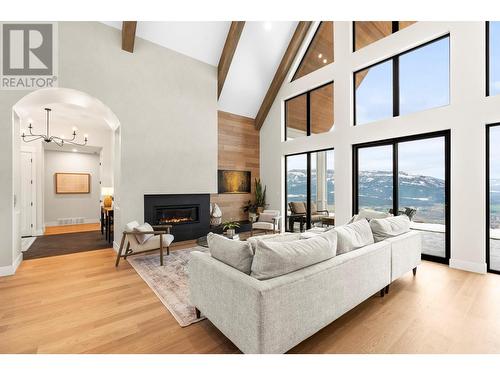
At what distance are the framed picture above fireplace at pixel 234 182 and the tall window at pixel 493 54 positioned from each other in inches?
210

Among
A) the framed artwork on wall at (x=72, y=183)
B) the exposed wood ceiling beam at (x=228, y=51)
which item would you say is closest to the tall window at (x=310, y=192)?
the exposed wood ceiling beam at (x=228, y=51)

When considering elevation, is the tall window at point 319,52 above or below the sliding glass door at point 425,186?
above

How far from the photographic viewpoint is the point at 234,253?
5.80 feet

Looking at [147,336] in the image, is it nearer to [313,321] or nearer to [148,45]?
[313,321]

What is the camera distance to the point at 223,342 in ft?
6.05

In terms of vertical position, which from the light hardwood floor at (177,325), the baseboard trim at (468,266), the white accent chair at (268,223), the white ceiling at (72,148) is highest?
the white ceiling at (72,148)

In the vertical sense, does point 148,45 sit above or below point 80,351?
above

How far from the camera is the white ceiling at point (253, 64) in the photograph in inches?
222

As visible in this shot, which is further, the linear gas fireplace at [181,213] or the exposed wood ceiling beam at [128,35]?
the linear gas fireplace at [181,213]

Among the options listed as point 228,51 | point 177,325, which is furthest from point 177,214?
point 228,51

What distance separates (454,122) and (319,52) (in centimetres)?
364

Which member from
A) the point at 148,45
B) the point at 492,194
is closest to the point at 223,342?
the point at 492,194

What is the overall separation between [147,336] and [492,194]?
15.7 feet

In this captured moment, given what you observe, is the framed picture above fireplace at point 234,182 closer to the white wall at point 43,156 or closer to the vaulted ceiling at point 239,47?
the vaulted ceiling at point 239,47
